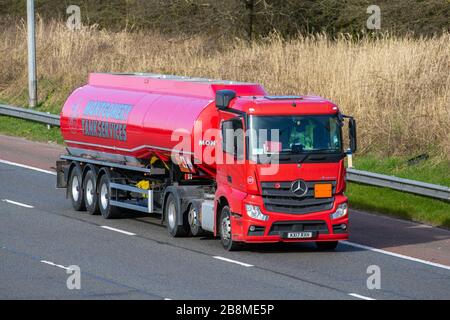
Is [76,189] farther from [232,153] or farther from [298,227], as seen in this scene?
[298,227]

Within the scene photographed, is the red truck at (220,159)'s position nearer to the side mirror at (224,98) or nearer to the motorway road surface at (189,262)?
the side mirror at (224,98)

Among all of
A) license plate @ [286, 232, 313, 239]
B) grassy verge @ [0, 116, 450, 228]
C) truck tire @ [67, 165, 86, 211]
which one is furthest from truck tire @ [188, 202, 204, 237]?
grassy verge @ [0, 116, 450, 228]

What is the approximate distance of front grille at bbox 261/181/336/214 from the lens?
60.5 ft

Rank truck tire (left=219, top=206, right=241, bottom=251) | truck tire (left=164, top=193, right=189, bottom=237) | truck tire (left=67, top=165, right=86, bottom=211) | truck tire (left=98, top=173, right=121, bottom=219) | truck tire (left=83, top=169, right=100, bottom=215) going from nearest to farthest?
truck tire (left=219, top=206, right=241, bottom=251)
truck tire (left=164, top=193, right=189, bottom=237)
truck tire (left=98, top=173, right=121, bottom=219)
truck tire (left=83, top=169, right=100, bottom=215)
truck tire (left=67, top=165, right=86, bottom=211)

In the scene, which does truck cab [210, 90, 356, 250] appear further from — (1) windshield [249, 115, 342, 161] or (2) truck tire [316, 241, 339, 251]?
(2) truck tire [316, 241, 339, 251]

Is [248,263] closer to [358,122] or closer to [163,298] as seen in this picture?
[163,298]

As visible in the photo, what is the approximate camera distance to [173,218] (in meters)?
20.5

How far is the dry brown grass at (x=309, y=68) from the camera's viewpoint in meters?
28.0

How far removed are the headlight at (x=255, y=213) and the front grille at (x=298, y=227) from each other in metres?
0.20

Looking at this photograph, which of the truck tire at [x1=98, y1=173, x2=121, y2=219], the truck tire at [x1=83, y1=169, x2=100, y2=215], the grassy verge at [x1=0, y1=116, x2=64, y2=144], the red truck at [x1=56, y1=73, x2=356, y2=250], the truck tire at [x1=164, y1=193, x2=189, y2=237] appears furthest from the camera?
the grassy verge at [x1=0, y1=116, x2=64, y2=144]

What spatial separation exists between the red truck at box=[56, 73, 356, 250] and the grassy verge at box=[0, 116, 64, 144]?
34.4ft

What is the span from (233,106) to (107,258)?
319cm

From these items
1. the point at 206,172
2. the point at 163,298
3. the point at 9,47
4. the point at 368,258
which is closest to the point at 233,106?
the point at 206,172

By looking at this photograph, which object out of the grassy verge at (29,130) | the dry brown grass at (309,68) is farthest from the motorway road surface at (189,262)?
the grassy verge at (29,130)
